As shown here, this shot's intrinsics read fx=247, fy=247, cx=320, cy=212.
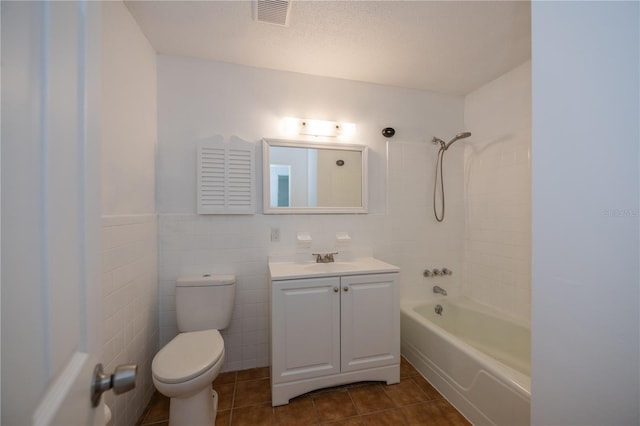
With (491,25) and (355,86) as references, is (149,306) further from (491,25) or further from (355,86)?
(491,25)

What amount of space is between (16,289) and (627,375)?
1.21 metres

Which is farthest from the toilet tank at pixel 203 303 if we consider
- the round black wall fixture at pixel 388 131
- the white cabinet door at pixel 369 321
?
the round black wall fixture at pixel 388 131

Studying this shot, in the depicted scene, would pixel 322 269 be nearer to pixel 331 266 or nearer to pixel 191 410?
pixel 331 266

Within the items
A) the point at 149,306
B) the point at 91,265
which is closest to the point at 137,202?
the point at 149,306

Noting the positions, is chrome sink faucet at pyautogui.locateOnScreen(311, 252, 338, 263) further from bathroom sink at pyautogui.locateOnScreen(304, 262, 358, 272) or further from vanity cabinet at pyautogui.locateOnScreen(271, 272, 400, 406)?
vanity cabinet at pyautogui.locateOnScreen(271, 272, 400, 406)

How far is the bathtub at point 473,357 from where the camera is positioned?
1.31 m

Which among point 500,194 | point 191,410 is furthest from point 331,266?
point 500,194

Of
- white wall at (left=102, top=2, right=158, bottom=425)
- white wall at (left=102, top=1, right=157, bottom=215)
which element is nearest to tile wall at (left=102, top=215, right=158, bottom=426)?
white wall at (left=102, top=2, right=158, bottom=425)

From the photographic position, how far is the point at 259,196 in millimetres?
2021

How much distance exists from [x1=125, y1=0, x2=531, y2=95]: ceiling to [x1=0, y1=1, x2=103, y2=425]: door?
4.12ft

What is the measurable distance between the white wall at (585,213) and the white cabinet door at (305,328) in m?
1.06

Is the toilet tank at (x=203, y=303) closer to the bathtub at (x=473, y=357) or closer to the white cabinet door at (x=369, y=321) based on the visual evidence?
the white cabinet door at (x=369, y=321)

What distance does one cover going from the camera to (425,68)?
202cm

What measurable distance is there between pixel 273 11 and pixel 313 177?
1126mm
